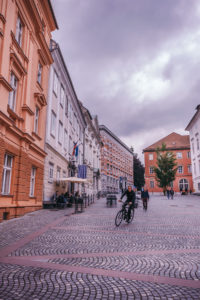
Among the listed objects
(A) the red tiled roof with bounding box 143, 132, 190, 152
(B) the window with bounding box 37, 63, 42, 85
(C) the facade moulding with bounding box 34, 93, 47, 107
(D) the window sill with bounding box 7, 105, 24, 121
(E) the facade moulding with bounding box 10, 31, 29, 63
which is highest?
(A) the red tiled roof with bounding box 143, 132, 190, 152

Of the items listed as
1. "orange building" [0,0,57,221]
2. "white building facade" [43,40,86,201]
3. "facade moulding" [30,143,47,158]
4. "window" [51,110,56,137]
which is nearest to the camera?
"orange building" [0,0,57,221]

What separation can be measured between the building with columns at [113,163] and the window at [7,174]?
150 ft

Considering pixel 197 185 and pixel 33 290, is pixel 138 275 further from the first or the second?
pixel 197 185

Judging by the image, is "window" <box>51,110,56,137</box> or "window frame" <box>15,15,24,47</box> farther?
"window" <box>51,110,56,137</box>

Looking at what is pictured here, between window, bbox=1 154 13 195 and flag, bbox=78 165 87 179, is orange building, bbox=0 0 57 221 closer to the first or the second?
window, bbox=1 154 13 195

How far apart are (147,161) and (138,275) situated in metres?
67.9

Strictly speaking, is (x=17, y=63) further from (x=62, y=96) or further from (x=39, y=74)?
(x=62, y=96)

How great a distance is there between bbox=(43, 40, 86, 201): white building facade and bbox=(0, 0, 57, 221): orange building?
192 centimetres

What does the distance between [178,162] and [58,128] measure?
52.2 metres

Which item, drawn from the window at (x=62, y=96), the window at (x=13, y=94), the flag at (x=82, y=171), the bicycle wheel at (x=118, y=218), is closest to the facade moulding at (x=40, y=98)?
the window at (x=13, y=94)

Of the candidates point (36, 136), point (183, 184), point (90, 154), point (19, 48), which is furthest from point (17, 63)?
point (183, 184)

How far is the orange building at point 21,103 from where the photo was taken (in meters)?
11.5

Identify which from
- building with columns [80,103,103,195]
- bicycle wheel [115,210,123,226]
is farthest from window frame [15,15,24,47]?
building with columns [80,103,103,195]

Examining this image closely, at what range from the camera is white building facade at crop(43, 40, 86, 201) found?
19.9m
